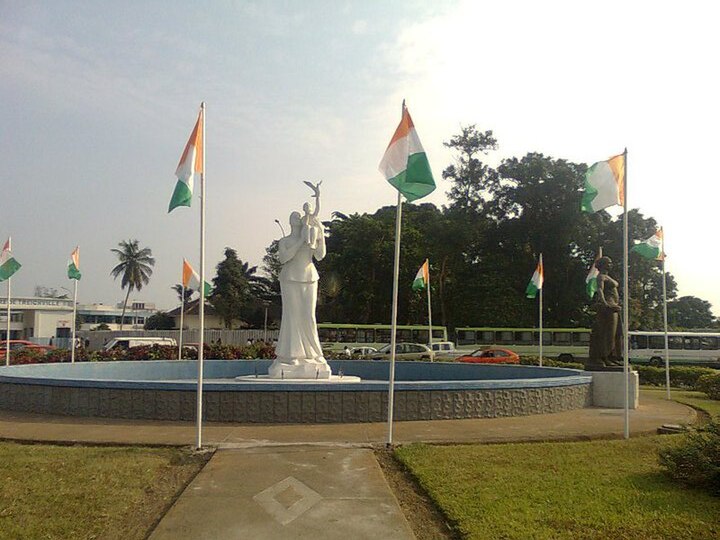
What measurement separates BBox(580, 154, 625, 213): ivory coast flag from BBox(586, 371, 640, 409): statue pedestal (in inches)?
211

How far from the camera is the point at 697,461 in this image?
7.51 metres

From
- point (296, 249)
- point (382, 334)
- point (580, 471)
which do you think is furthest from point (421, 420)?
point (382, 334)

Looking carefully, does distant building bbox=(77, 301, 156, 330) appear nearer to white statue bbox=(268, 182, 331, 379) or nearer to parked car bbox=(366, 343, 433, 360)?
parked car bbox=(366, 343, 433, 360)

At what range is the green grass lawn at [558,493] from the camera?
5984 millimetres

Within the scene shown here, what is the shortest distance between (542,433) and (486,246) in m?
42.7

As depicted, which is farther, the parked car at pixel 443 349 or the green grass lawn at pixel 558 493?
the parked car at pixel 443 349

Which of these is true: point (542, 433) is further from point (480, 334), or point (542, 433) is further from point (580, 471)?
point (480, 334)

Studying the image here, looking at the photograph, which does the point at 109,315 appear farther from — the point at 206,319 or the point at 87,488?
the point at 87,488

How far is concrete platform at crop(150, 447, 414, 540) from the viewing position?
5.95 meters

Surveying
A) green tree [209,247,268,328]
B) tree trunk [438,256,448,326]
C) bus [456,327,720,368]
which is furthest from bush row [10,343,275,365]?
green tree [209,247,268,328]

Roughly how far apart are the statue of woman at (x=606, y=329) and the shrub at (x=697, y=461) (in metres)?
8.67

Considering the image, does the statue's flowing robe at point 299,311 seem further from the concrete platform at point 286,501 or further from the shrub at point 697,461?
the shrub at point 697,461

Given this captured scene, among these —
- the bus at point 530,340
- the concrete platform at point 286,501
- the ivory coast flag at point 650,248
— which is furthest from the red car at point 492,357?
the concrete platform at point 286,501

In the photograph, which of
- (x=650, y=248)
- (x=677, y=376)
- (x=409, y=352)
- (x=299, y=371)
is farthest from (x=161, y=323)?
(x=650, y=248)
